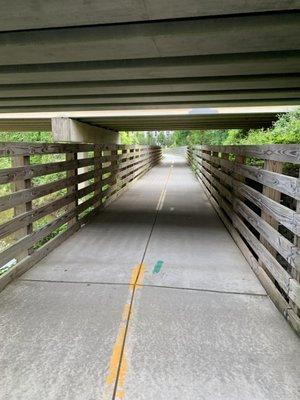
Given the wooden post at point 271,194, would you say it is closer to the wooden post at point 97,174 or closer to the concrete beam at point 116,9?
the concrete beam at point 116,9

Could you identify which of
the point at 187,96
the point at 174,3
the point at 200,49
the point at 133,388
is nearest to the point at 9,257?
the point at 133,388

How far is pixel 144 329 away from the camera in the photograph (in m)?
3.20

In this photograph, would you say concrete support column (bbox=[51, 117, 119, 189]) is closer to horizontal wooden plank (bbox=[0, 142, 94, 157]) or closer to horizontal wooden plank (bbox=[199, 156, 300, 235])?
horizontal wooden plank (bbox=[0, 142, 94, 157])

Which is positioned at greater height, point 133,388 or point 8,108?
point 8,108

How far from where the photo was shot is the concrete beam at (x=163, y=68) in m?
5.33

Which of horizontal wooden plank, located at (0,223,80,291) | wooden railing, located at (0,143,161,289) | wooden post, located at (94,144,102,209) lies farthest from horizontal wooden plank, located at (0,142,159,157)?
horizontal wooden plank, located at (0,223,80,291)

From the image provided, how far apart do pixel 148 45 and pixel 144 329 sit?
3.62 metres

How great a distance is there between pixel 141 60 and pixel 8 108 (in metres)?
7.06

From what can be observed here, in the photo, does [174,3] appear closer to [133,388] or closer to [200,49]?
[200,49]

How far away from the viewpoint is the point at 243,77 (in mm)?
6527

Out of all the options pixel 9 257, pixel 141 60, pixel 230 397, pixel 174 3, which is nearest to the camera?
A: pixel 230 397

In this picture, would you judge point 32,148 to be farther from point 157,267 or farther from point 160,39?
point 157,267

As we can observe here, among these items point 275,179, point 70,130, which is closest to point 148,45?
point 275,179

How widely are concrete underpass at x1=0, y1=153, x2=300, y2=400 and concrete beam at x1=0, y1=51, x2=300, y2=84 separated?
9.70 ft
